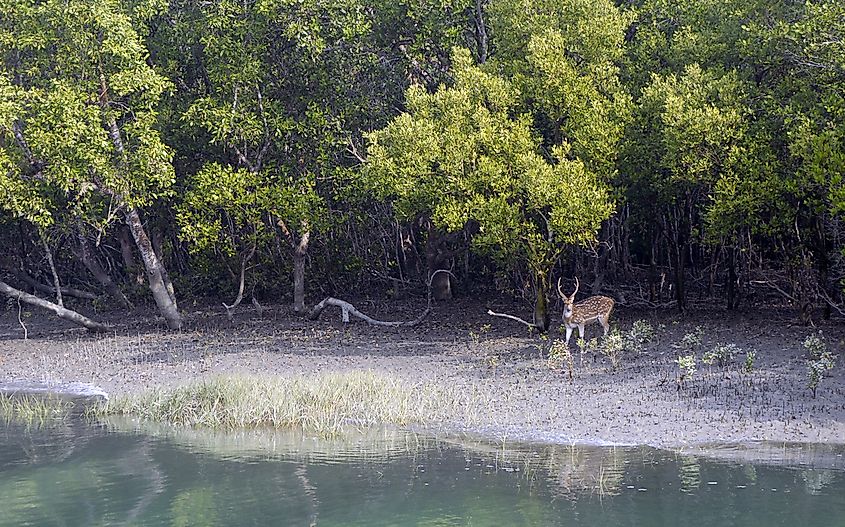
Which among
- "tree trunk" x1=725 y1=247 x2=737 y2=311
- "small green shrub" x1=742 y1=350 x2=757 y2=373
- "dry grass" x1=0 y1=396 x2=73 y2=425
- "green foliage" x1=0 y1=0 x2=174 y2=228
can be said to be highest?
"green foliage" x1=0 y1=0 x2=174 y2=228

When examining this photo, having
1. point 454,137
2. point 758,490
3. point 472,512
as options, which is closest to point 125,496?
point 472,512

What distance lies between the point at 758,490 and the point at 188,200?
557 inches

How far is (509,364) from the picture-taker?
17.6m

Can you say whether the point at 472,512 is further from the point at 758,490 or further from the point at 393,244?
the point at 393,244

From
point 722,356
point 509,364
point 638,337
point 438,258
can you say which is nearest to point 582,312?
point 638,337

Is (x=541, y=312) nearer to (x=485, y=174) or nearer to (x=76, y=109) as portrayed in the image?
(x=485, y=174)

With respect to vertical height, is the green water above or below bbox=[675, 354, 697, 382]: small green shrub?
below

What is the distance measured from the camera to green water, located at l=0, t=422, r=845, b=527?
33.9 ft

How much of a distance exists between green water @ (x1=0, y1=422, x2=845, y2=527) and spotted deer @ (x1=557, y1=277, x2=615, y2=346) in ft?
17.8

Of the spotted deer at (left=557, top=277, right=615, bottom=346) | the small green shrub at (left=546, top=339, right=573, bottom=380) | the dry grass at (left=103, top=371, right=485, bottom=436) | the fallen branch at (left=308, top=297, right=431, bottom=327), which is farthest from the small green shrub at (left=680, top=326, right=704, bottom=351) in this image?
the fallen branch at (left=308, top=297, right=431, bottom=327)

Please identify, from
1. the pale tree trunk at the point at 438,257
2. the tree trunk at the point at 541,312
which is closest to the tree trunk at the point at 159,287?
the pale tree trunk at the point at 438,257

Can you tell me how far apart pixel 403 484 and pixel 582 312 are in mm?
7779

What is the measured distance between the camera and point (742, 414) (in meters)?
13.6

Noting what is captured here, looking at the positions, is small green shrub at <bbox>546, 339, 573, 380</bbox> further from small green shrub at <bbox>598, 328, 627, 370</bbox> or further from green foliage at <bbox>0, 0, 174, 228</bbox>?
green foliage at <bbox>0, 0, 174, 228</bbox>
